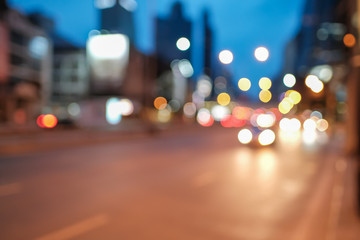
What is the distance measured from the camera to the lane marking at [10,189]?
8.66 m

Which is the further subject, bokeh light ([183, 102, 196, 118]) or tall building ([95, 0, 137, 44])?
bokeh light ([183, 102, 196, 118])

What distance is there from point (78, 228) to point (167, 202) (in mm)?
2521

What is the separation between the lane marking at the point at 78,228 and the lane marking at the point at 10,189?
10.1 feet

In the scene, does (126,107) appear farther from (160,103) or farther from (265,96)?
(265,96)

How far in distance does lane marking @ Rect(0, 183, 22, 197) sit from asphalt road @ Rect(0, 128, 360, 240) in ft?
0.07

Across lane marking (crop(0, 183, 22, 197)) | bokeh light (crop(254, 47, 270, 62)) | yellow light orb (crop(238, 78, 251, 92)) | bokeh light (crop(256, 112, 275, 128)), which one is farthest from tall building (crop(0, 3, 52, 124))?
lane marking (crop(0, 183, 22, 197))

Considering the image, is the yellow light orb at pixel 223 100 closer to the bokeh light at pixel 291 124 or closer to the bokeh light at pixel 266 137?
the bokeh light at pixel 291 124

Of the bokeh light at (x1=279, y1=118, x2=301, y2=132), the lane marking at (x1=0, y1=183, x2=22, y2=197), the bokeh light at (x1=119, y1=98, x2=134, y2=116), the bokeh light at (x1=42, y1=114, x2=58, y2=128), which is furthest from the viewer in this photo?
the bokeh light at (x1=119, y1=98, x2=134, y2=116)

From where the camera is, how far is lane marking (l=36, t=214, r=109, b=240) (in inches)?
219

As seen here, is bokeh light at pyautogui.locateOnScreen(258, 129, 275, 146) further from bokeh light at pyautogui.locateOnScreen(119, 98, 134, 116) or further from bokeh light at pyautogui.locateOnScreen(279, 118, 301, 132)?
bokeh light at pyautogui.locateOnScreen(119, 98, 134, 116)

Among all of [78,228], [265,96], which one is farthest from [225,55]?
[265,96]

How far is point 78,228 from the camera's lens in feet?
19.7

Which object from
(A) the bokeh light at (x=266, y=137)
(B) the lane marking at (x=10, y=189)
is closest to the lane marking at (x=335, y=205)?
(B) the lane marking at (x=10, y=189)

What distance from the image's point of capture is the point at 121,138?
28.4 meters
